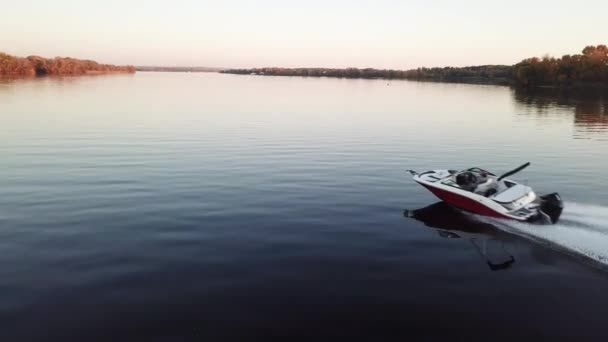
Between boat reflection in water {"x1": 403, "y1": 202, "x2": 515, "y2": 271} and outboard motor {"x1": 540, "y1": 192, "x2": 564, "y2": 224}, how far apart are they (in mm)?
2380

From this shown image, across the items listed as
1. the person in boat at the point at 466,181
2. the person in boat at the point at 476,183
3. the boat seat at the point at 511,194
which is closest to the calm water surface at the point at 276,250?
the boat seat at the point at 511,194

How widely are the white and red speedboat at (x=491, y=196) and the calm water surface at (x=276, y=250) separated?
0.71 meters

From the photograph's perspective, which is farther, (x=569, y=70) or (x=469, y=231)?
(x=569, y=70)

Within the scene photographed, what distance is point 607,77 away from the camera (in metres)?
156

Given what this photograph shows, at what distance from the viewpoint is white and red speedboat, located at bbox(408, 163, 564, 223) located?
19.0 metres

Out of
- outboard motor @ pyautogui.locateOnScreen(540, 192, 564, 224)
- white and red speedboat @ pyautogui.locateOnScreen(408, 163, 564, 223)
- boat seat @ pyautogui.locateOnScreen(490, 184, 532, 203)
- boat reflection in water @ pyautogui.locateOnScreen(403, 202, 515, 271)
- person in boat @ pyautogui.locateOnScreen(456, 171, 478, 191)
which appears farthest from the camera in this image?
person in boat @ pyautogui.locateOnScreen(456, 171, 478, 191)

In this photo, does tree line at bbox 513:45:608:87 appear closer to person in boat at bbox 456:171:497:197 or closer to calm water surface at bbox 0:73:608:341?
calm water surface at bbox 0:73:608:341

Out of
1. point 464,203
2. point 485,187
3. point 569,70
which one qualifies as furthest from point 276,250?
point 569,70

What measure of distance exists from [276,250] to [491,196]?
Answer: 1152cm

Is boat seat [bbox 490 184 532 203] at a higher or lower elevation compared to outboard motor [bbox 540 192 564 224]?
higher

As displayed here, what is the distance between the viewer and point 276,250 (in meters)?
16.2

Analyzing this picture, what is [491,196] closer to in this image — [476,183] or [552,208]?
[476,183]

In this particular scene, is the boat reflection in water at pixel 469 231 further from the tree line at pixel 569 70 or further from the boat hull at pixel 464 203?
the tree line at pixel 569 70

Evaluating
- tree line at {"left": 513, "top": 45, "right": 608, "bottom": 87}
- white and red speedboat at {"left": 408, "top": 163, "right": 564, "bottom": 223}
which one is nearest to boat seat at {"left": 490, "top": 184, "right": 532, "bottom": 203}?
white and red speedboat at {"left": 408, "top": 163, "right": 564, "bottom": 223}
